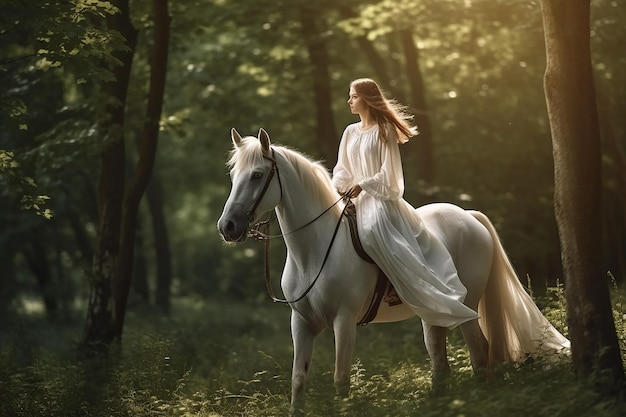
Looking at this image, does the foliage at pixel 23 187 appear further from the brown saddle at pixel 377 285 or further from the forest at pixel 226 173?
the brown saddle at pixel 377 285

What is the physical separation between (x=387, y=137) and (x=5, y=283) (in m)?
19.9

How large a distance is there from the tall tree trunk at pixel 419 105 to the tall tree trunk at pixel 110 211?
8.91 meters

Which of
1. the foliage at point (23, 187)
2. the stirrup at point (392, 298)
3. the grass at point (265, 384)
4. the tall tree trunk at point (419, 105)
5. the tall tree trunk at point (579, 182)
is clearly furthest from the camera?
the tall tree trunk at point (419, 105)

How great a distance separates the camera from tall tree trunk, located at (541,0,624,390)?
841cm

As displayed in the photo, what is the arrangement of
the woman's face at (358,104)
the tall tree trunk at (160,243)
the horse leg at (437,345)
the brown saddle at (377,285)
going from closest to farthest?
the brown saddle at (377,285), the woman's face at (358,104), the horse leg at (437,345), the tall tree trunk at (160,243)

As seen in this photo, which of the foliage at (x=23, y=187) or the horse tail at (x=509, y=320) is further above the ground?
the foliage at (x=23, y=187)

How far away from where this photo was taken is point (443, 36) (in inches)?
984

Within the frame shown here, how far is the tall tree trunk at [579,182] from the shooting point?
27.6ft

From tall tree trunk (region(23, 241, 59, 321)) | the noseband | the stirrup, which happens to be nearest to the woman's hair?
Result: the noseband

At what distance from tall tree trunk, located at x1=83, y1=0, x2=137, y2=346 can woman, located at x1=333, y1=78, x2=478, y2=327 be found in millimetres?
5791

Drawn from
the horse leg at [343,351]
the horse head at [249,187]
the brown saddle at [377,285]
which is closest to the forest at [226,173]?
the horse leg at [343,351]

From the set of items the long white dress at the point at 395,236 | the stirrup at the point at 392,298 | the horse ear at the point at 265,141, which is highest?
the horse ear at the point at 265,141

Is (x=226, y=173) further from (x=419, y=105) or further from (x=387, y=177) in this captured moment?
(x=387, y=177)

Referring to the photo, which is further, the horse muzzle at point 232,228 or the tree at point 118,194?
the tree at point 118,194
